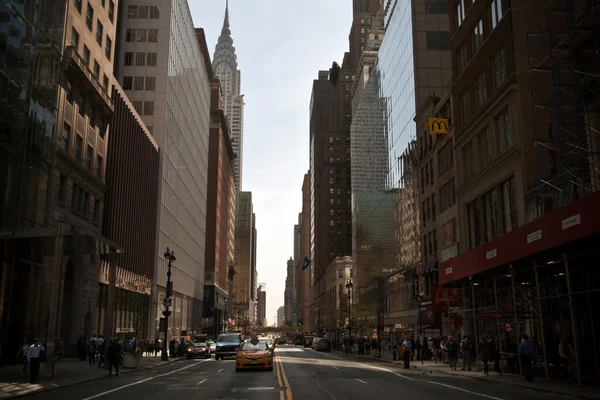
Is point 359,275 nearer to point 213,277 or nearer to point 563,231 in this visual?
point 213,277

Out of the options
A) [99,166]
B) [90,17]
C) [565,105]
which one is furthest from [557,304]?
[90,17]

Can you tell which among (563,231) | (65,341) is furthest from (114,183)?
(563,231)

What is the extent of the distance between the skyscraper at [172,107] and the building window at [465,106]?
4258cm

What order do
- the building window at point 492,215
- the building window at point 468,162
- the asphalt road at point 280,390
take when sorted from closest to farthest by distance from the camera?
the asphalt road at point 280,390 → the building window at point 492,215 → the building window at point 468,162

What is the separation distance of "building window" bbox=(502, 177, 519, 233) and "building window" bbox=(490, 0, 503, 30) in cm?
1102

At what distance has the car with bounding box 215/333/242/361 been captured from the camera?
163 ft

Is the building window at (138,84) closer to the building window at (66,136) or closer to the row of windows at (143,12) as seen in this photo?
the row of windows at (143,12)

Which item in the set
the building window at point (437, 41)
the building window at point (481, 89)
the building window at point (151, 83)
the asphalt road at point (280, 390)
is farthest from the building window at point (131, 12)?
the asphalt road at point (280, 390)

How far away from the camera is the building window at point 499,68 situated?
38128mm

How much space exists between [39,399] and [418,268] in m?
50.9

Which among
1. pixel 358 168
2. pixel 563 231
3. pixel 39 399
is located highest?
pixel 358 168

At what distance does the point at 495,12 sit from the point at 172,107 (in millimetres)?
51773

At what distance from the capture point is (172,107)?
81.2 meters

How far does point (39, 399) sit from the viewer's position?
59.8 ft
